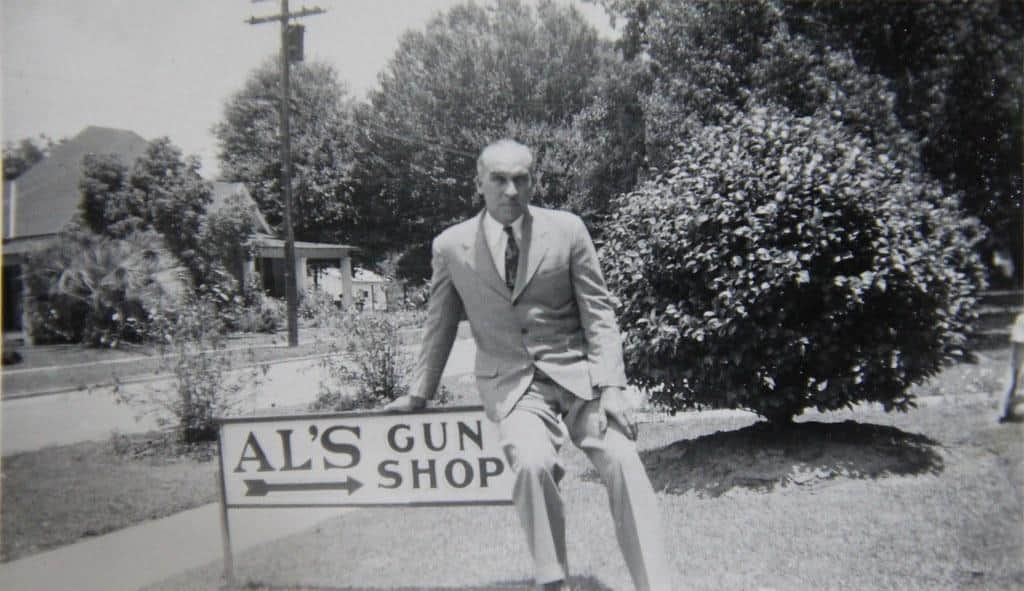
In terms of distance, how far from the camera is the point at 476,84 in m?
30.2

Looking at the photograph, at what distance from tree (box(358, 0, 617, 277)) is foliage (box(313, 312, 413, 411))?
2124cm

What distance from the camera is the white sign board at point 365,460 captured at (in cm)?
329

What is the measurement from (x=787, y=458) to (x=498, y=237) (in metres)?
3.10

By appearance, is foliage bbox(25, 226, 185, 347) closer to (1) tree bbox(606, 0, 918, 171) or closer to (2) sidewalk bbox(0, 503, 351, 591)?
(2) sidewalk bbox(0, 503, 351, 591)

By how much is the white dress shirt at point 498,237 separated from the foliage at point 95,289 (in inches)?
170

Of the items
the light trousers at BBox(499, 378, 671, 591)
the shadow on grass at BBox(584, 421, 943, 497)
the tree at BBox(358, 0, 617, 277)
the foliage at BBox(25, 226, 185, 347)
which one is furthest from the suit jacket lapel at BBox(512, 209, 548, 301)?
the tree at BBox(358, 0, 617, 277)

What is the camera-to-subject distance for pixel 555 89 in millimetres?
30703

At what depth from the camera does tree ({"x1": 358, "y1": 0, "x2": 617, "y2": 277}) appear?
3025 cm

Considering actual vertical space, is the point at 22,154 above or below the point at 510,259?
above

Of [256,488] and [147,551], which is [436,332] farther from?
[147,551]

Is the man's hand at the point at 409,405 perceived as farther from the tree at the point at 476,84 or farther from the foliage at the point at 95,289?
the tree at the point at 476,84

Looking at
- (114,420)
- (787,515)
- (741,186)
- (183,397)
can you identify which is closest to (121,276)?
(114,420)

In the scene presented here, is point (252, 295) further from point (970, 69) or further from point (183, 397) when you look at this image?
point (970, 69)

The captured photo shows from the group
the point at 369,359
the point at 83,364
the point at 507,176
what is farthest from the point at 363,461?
the point at 83,364
